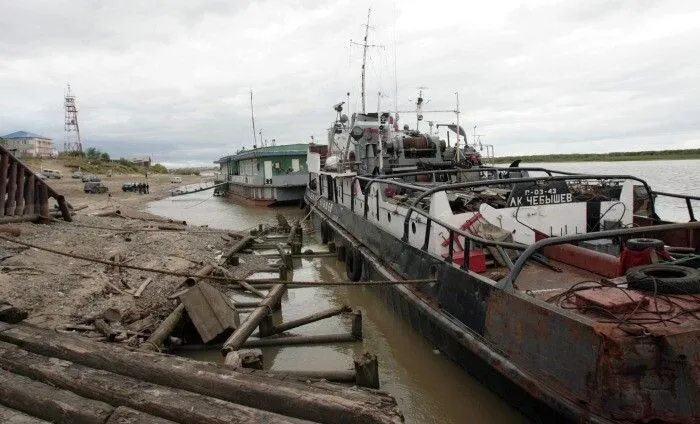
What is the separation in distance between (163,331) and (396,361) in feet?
10.6

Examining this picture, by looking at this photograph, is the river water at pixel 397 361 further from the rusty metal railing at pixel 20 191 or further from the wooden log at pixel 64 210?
the wooden log at pixel 64 210

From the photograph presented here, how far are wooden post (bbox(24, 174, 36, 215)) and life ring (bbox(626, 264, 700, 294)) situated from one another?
12.7 m

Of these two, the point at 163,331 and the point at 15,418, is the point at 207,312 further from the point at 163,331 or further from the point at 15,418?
the point at 15,418

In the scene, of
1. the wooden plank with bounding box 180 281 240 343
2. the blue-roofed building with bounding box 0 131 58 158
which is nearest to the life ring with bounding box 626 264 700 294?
the wooden plank with bounding box 180 281 240 343

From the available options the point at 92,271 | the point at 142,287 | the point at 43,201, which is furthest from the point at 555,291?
the point at 43,201

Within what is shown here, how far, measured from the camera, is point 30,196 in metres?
11.9

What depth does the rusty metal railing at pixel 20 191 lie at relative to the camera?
10.9 m

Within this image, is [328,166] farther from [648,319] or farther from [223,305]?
[648,319]

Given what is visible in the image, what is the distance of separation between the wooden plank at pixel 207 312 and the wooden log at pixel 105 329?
943 mm

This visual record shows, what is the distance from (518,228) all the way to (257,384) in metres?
5.09

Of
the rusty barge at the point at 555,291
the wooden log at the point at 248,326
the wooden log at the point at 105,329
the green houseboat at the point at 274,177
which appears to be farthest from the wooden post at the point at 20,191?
the green houseboat at the point at 274,177

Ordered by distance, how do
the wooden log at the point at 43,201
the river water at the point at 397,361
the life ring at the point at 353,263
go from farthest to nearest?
the wooden log at the point at 43,201 → the life ring at the point at 353,263 → the river water at the point at 397,361

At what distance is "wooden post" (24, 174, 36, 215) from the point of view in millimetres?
11797

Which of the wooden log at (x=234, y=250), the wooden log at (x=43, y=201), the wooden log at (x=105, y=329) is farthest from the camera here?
the wooden log at (x=43, y=201)
